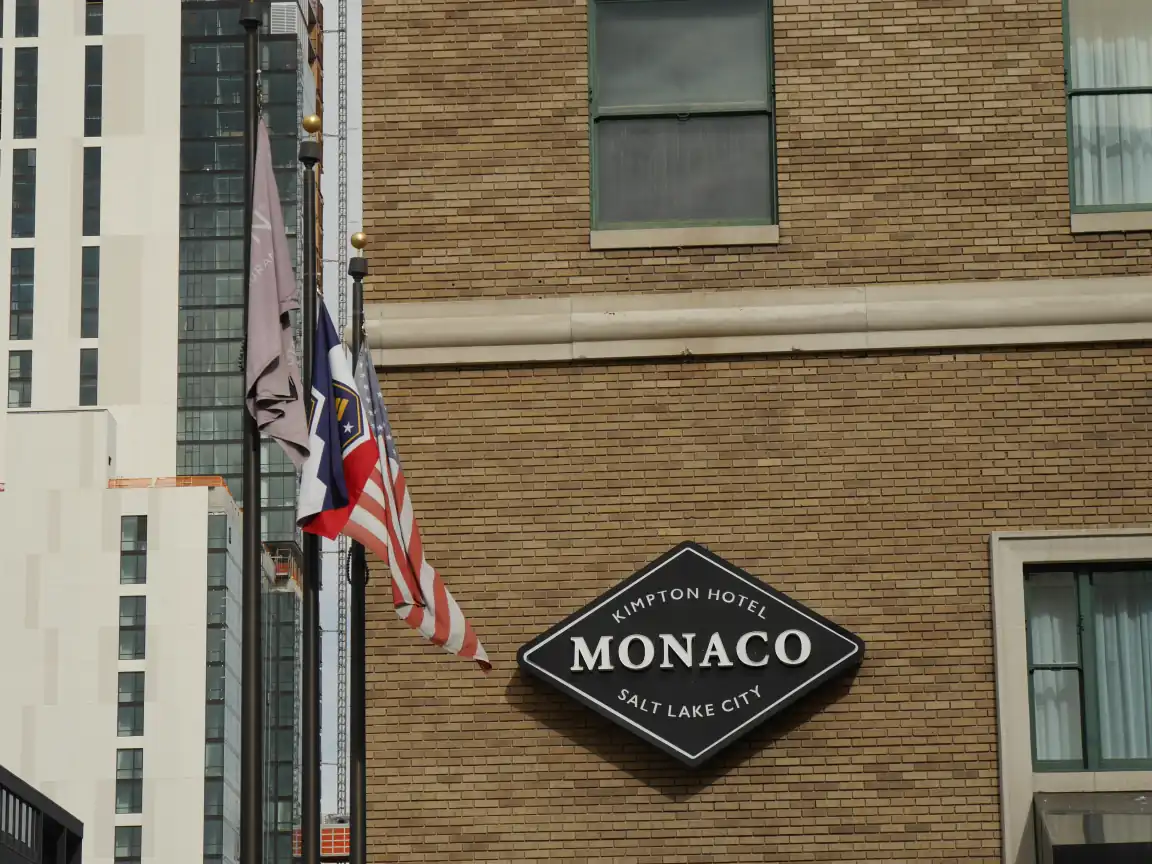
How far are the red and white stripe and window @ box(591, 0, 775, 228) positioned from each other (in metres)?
3.12

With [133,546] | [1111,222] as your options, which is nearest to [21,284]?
[133,546]

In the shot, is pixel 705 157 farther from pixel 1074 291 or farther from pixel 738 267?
pixel 1074 291

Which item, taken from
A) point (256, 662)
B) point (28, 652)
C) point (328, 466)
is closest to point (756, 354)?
point (328, 466)

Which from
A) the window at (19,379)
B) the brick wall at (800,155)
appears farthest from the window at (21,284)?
the brick wall at (800,155)

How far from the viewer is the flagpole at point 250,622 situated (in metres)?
14.5

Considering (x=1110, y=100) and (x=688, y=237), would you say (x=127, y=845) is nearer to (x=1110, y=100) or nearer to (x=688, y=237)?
(x=688, y=237)

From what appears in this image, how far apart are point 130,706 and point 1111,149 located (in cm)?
11522

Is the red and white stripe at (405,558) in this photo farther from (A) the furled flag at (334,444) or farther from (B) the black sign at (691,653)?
(B) the black sign at (691,653)

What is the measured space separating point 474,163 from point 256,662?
474cm

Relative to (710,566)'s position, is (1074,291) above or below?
above

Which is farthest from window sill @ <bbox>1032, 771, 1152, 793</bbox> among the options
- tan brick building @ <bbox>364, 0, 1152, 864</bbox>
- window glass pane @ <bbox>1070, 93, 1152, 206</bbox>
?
window glass pane @ <bbox>1070, 93, 1152, 206</bbox>

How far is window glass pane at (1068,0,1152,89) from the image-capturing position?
17.5 metres

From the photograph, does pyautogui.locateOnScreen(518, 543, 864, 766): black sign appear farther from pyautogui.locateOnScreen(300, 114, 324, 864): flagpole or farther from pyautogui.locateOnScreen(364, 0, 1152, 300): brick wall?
pyautogui.locateOnScreen(364, 0, 1152, 300): brick wall

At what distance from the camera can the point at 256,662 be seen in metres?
14.6
